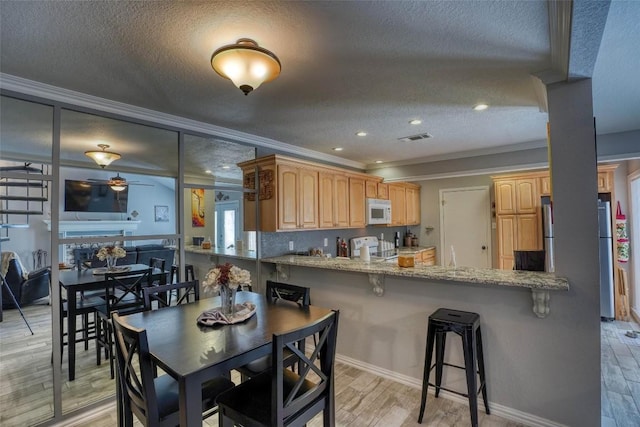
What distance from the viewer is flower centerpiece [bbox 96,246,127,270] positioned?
2.70 metres

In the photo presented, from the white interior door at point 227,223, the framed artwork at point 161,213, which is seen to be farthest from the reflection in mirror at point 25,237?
the white interior door at point 227,223

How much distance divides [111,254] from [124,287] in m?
0.37

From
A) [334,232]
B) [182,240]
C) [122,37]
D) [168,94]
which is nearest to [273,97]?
[168,94]

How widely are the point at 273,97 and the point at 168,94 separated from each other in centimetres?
87

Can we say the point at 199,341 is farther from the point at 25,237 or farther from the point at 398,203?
the point at 398,203

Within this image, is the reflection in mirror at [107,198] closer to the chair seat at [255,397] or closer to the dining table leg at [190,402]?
the chair seat at [255,397]

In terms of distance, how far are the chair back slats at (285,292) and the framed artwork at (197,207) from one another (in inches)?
47.2

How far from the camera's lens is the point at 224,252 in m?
3.65

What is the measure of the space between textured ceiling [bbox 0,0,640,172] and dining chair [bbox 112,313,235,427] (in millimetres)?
1604

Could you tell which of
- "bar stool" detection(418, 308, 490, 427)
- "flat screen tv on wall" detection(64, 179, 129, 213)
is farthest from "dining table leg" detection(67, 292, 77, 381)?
"bar stool" detection(418, 308, 490, 427)

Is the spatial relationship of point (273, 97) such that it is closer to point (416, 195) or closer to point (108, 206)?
point (108, 206)

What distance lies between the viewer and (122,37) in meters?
1.79

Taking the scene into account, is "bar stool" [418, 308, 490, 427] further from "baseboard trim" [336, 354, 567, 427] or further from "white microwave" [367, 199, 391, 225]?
"white microwave" [367, 199, 391, 225]

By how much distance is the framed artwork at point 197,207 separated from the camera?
3236mm
